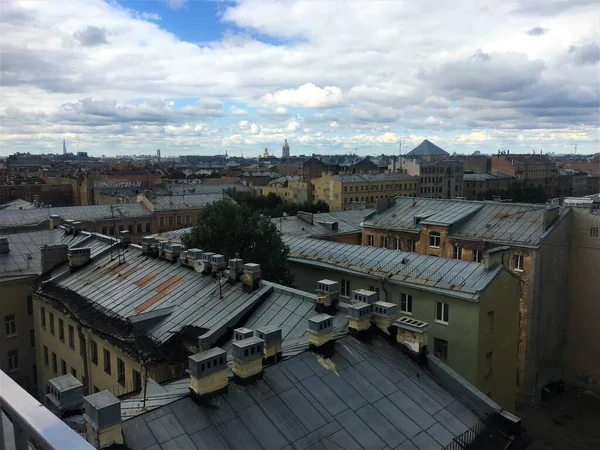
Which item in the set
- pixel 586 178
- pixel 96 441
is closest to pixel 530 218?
pixel 96 441

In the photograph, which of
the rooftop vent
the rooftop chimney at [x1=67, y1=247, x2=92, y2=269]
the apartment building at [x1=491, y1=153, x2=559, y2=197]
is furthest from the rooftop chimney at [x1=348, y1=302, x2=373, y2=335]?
the apartment building at [x1=491, y1=153, x2=559, y2=197]

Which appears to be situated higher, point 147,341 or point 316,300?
point 316,300

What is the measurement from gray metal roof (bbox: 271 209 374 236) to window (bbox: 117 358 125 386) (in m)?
22.4

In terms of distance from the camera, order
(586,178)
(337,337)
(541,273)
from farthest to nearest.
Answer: (586,178) → (541,273) → (337,337)

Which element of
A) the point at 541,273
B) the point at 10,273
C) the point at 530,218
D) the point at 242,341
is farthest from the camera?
the point at 530,218

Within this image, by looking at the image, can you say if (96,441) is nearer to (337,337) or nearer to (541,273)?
(337,337)

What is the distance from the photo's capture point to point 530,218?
35188 mm

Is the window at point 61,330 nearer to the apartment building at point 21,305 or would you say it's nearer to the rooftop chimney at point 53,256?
the apartment building at point 21,305

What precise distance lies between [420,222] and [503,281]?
1522 centimetres

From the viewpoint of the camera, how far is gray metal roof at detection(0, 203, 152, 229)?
5503cm

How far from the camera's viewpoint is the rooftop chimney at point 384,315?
1564 cm

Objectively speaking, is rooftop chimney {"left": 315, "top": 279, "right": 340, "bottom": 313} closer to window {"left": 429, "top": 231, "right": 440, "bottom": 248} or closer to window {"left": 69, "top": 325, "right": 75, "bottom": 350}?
→ window {"left": 69, "top": 325, "right": 75, "bottom": 350}

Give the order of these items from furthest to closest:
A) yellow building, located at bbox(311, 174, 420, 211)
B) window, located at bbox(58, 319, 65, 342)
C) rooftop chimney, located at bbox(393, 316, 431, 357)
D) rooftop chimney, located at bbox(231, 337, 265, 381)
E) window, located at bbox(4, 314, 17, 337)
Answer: yellow building, located at bbox(311, 174, 420, 211)
window, located at bbox(4, 314, 17, 337)
window, located at bbox(58, 319, 65, 342)
rooftop chimney, located at bbox(393, 316, 431, 357)
rooftop chimney, located at bbox(231, 337, 265, 381)

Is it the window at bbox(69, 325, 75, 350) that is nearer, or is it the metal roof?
the metal roof
